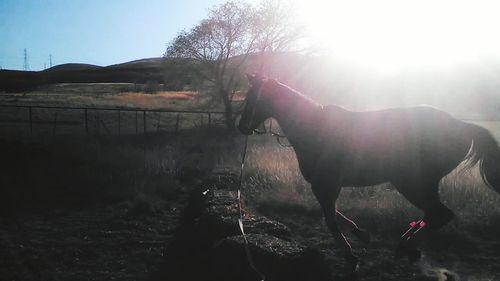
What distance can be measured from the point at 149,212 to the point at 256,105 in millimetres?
4398

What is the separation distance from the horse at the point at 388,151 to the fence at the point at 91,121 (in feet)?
59.7

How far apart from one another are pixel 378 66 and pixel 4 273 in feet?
177

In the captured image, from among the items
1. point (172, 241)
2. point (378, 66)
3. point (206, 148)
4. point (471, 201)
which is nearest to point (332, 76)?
point (378, 66)

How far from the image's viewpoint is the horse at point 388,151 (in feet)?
19.3

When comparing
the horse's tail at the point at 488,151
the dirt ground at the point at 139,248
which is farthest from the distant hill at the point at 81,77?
the horse's tail at the point at 488,151

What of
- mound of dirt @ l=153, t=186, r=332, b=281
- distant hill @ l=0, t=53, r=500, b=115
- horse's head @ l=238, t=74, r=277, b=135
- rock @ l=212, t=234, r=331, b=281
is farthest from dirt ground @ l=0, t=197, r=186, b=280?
distant hill @ l=0, t=53, r=500, b=115

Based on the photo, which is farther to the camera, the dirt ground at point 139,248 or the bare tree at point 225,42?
the bare tree at point 225,42

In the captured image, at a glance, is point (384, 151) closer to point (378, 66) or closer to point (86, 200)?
point (86, 200)

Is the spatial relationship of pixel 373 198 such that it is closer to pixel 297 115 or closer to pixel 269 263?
pixel 297 115

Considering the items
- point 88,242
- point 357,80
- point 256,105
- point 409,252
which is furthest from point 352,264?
point 357,80

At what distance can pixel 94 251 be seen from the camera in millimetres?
7270

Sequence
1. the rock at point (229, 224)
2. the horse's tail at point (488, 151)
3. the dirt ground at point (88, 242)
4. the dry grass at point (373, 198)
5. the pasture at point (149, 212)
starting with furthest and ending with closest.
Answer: the dry grass at point (373, 198), the rock at point (229, 224), the pasture at point (149, 212), the dirt ground at point (88, 242), the horse's tail at point (488, 151)

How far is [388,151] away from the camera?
6000 mm

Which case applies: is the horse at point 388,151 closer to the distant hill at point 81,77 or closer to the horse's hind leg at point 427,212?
the horse's hind leg at point 427,212
